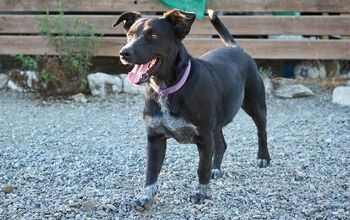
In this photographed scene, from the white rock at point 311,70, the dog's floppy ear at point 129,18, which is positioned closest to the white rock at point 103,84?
the white rock at point 311,70

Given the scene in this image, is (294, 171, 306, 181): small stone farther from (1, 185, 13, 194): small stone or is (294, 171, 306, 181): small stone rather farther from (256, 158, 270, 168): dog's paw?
(1, 185, 13, 194): small stone

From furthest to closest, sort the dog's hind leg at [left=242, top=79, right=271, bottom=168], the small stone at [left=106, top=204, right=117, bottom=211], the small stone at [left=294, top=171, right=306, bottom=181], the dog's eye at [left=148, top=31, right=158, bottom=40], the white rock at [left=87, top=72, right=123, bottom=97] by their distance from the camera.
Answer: the white rock at [left=87, top=72, right=123, bottom=97] → the dog's hind leg at [left=242, top=79, right=271, bottom=168] → the small stone at [left=294, top=171, right=306, bottom=181] → the small stone at [left=106, top=204, right=117, bottom=211] → the dog's eye at [left=148, top=31, right=158, bottom=40]

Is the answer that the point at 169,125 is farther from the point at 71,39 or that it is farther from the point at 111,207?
the point at 71,39

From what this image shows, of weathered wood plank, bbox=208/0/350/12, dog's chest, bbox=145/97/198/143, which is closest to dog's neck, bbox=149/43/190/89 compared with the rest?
dog's chest, bbox=145/97/198/143

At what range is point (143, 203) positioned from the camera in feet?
13.8

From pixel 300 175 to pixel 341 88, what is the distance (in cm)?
385

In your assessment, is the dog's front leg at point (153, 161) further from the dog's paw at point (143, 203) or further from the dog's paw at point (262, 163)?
the dog's paw at point (262, 163)

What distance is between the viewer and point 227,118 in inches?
185

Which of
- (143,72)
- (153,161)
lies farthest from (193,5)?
(143,72)

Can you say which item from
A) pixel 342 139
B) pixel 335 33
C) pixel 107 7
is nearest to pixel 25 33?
pixel 107 7

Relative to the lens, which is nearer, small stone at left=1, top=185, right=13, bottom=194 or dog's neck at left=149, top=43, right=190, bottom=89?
dog's neck at left=149, top=43, right=190, bottom=89

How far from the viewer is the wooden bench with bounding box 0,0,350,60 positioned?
29.6ft

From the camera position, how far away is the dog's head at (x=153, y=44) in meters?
3.85

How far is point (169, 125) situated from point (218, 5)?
5.27 meters
